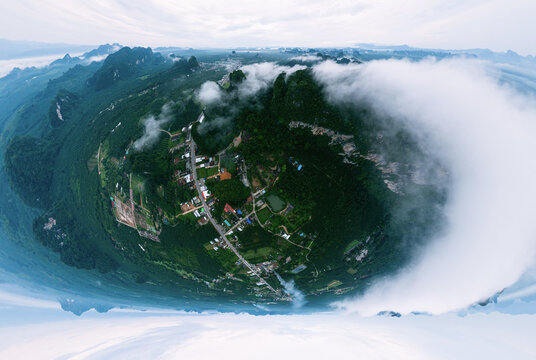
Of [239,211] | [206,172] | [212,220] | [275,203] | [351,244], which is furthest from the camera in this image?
[351,244]

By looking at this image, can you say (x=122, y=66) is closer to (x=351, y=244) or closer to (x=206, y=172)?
(x=206, y=172)

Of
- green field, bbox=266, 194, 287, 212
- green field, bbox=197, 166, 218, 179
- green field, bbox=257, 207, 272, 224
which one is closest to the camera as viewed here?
green field, bbox=266, 194, 287, 212

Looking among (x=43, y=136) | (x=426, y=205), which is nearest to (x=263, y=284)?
(x=426, y=205)

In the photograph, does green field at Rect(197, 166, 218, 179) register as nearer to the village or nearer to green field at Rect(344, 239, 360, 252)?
the village

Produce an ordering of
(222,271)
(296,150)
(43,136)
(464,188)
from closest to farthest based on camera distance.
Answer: (464,188) < (296,150) < (222,271) < (43,136)

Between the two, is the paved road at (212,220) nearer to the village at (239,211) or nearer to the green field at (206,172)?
the village at (239,211)

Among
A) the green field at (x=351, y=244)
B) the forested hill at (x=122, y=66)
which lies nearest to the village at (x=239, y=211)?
the green field at (x=351, y=244)

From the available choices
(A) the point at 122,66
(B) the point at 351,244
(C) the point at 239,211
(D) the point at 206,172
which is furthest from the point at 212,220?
(A) the point at 122,66

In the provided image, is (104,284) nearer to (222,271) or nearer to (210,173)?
(222,271)

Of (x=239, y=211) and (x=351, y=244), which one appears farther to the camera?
(x=351, y=244)

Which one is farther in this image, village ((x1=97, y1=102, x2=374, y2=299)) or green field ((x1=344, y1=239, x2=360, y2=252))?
green field ((x1=344, y1=239, x2=360, y2=252))

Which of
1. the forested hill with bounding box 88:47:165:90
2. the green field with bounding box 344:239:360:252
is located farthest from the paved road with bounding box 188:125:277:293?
the forested hill with bounding box 88:47:165:90
